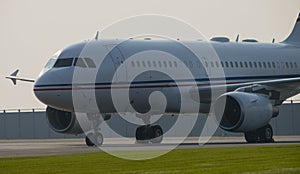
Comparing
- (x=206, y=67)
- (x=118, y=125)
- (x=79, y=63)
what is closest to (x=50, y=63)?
(x=79, y=63)

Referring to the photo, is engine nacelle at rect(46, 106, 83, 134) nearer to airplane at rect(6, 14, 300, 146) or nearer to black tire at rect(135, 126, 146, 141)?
airplane at rect(6, 14, 300, 146)

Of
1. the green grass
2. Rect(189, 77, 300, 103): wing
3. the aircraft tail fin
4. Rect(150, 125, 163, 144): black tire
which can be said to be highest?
the aircraft tail fin

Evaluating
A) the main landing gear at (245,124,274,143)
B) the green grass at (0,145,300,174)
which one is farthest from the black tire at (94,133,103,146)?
the green grass at (0,145,300,174)

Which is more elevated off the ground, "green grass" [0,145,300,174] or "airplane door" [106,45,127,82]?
"airplane door" [106,45,127,82]

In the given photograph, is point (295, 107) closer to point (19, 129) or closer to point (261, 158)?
point (19, 129)

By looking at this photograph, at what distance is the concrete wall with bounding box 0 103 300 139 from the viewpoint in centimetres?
5816

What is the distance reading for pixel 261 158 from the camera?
23984mm

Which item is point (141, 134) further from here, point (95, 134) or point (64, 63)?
point (64, 63)

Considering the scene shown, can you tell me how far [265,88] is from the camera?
3841cm

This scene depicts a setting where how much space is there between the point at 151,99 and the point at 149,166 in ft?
53.8

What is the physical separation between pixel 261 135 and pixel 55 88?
885cm

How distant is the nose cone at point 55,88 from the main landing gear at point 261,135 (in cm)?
775

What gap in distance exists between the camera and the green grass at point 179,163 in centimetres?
2092

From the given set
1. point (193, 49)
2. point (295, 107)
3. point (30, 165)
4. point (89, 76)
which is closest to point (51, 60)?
point (89, 76)
